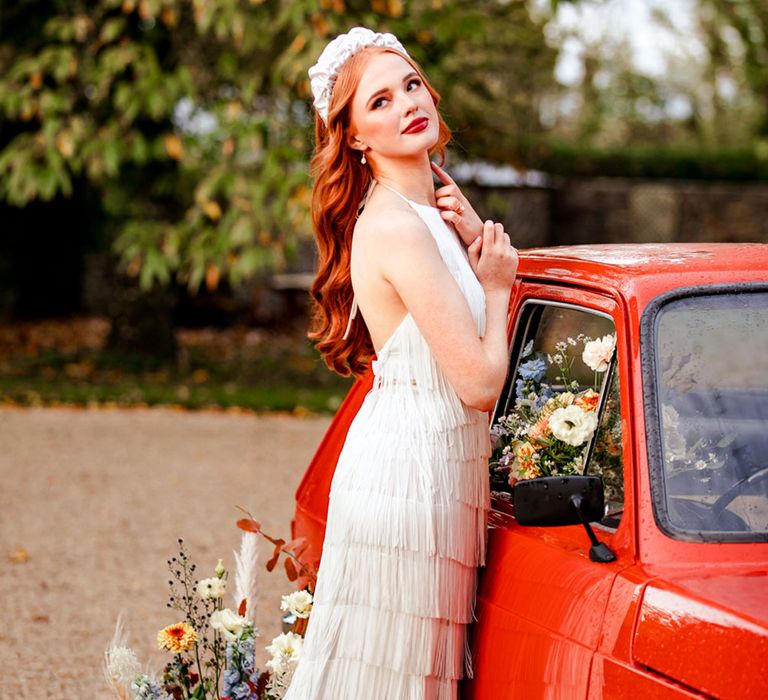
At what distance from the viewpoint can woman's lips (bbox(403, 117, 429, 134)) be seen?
9.48 feet

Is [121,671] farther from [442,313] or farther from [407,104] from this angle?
[407,104]

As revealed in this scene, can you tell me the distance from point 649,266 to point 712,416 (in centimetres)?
37

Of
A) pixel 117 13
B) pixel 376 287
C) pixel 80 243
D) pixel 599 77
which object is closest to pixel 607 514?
pixel 376 287

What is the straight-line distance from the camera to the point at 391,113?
2.88 meters

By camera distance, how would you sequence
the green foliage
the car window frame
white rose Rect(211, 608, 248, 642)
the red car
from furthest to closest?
1. the green foliage
2. white rose Rect(211, 608, 248, 642)
3. the car window frame
4. the red car

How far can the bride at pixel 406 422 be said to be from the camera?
2.67 meters

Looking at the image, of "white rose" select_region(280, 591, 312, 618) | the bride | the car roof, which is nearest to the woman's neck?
the bride

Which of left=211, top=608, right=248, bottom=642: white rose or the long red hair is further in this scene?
left=211, top=608, right=248, bottom=642: white rose

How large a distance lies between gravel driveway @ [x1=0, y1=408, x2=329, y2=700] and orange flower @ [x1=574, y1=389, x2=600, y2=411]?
9.97 feet

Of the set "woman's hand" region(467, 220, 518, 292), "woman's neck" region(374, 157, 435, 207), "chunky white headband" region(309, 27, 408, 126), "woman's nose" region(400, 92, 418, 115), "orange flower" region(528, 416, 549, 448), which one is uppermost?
"chunky white headband" region(309, 27, 408, 126)

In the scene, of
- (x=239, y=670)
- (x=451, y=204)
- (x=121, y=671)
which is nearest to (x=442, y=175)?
(x=451, y=204)

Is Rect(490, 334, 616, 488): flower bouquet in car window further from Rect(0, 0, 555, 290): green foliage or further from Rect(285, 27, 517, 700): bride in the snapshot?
Rect(0, 0, 555, 290): green foliage

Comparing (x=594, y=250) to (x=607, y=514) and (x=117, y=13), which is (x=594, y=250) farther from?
(x=117, y=13)

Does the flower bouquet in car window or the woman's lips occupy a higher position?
the woman's lips
